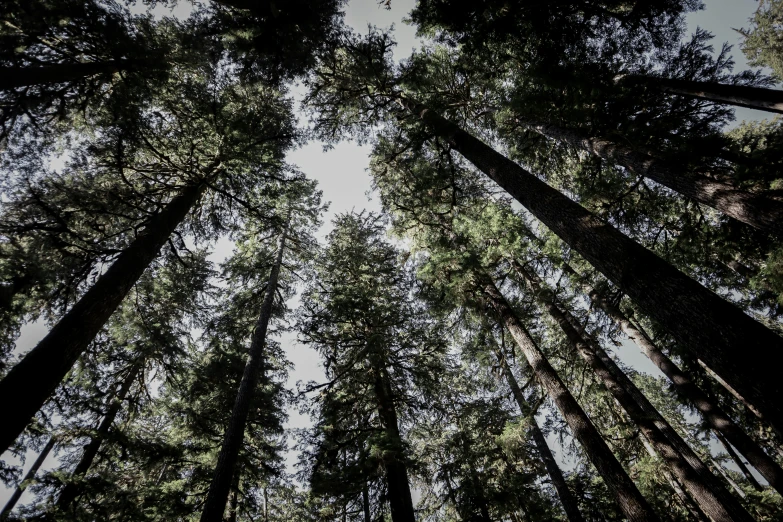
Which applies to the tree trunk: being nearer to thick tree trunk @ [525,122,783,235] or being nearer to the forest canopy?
the forest canopy

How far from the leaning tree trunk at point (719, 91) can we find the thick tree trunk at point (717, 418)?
15.1 feet

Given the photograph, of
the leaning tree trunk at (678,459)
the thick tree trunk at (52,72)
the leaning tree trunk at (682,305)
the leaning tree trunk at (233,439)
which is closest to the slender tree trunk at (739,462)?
the leaning tree trunk at (678,459)

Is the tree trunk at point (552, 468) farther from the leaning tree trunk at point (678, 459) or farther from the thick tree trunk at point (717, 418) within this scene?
the thick tree trunk at point (717, 418)

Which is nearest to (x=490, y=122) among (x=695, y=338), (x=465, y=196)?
(x=465, y=196)

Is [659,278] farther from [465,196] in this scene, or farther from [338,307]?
[465,196]

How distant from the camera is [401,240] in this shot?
46.2ft

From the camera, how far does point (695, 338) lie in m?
3.12

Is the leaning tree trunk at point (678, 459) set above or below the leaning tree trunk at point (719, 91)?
below

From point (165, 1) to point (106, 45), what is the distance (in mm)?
1990

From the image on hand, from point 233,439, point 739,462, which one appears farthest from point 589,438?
point 739,462

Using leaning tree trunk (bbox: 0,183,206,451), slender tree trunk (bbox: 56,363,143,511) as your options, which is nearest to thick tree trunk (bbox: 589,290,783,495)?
leaning tree trunk (bbox: 0,183,206,451)

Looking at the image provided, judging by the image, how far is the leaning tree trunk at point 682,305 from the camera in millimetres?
2668

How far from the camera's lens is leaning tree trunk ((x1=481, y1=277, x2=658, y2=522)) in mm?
Result: 5762

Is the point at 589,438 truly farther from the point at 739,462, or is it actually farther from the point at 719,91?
the point at 739,462
